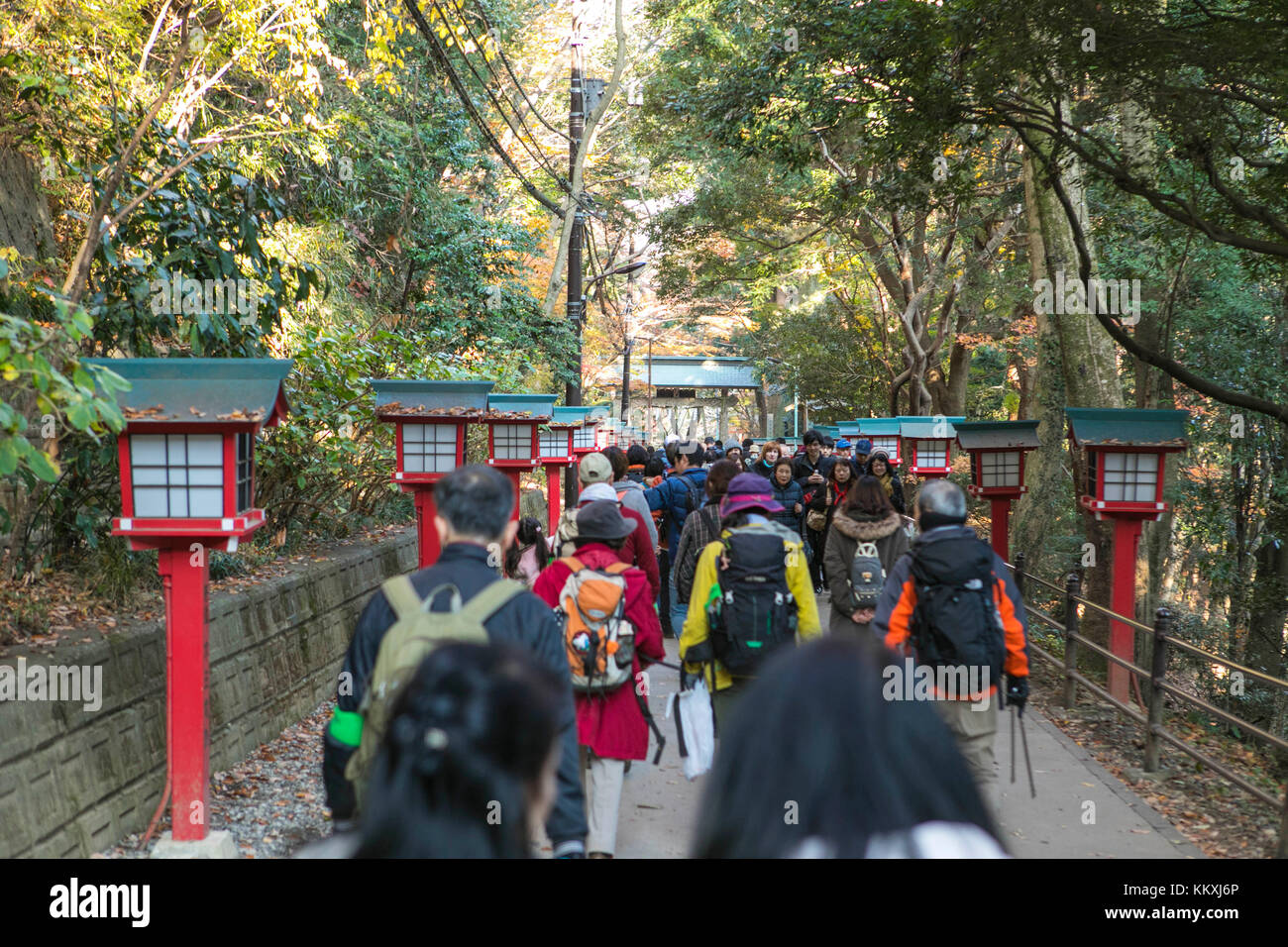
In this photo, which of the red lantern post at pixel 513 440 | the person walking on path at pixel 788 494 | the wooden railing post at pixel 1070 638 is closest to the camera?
the wooden railing post at pixel 1070 638

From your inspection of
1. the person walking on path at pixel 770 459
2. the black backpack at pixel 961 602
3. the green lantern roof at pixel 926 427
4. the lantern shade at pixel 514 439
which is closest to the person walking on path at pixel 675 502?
the person walking on path at pixel 770 459

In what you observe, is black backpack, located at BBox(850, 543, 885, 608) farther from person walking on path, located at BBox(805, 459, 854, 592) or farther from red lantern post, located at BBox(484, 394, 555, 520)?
red lantern post, located at BBox(484, 394, 555, 520)

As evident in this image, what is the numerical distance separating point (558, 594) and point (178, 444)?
6.43 feet

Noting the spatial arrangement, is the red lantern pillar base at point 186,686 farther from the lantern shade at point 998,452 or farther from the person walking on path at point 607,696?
the lantern shade at point 998,452

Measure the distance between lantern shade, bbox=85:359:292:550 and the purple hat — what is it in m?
2.45

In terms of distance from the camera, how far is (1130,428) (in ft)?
26.9

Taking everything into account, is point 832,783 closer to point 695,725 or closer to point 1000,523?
point 695,725

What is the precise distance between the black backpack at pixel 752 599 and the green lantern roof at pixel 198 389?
247cm

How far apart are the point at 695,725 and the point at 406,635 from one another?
3057mm

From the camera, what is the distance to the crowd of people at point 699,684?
1601mm

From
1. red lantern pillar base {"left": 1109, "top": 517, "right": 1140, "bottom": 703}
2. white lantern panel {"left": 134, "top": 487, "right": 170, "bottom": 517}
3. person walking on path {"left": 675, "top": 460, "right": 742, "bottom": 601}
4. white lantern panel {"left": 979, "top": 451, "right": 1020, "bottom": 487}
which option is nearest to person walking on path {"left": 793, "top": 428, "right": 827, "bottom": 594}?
white lantern panel {"left": 979, "top": 451, "right": 1020, "bottom": 487}

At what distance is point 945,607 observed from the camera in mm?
5188

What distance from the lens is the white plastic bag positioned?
5.64 metres

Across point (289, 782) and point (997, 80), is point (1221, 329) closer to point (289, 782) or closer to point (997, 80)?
point (997, 80)
